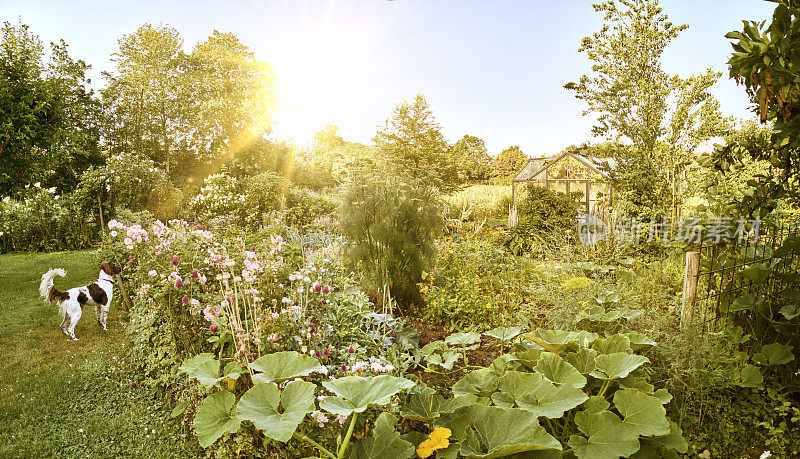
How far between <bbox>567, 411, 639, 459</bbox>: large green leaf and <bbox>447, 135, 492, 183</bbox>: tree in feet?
69.7

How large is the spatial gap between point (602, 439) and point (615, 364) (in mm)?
464

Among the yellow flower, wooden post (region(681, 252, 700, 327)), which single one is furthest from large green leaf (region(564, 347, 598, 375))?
wooden post (region(681, 252, 700, 327))

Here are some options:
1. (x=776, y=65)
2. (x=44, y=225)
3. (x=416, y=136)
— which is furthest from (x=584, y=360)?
(x=416, y=136)

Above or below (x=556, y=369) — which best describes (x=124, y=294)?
below

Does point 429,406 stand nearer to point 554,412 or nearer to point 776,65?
point 554,412

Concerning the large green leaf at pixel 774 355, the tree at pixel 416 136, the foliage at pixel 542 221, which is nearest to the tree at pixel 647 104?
the foliage at pixel 542 221

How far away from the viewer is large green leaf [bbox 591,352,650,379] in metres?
1.90

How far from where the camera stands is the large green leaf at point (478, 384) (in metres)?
1.94

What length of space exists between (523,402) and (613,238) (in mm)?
5078

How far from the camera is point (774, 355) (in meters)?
2.54

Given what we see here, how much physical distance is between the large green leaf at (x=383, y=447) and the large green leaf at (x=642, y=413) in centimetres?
88

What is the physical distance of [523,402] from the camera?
1.73m

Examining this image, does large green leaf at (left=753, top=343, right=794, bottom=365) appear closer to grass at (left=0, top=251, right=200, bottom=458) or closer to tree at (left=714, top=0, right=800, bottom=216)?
tree at (left=714, top=0, right=800, bottom=216)

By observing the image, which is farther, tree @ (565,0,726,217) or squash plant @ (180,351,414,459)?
tree @ (565,0,726,217)
